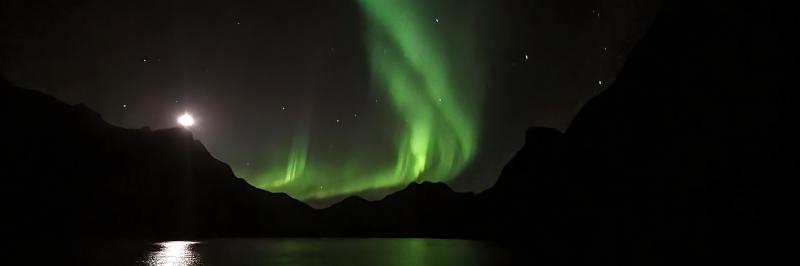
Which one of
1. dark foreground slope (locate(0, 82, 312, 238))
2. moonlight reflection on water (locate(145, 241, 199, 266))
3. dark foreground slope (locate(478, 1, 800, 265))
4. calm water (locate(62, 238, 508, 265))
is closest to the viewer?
moonlight reflection on water (locate(145, 241, 199, 266))

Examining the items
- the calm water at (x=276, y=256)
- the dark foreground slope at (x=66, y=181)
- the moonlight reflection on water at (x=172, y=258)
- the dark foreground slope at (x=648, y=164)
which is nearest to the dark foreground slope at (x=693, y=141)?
the dark foreground slope at (x=648, y=164)

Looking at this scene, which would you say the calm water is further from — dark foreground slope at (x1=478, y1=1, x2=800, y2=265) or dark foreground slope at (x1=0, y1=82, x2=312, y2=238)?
dark foreground slope at (x1=0, y1=82, x2=312, y2=238)

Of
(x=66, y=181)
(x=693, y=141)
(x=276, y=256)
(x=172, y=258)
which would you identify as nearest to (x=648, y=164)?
(x=693, y=141)

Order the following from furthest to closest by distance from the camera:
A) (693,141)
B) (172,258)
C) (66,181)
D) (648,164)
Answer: (66,181)
(648,164)
(693,141)
(172,258)

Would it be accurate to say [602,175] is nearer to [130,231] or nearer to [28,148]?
[130,231]

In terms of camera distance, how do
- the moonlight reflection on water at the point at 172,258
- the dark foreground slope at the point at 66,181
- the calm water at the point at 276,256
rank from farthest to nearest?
the dark foreground slope at the point at 66,181 < the calm water at the point at 276,256 < the moonlight reflection on water at the point at 172,258

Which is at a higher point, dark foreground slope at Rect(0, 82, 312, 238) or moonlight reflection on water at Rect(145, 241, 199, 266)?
dark foreground slope at Rect(0, 82, 312, 238)

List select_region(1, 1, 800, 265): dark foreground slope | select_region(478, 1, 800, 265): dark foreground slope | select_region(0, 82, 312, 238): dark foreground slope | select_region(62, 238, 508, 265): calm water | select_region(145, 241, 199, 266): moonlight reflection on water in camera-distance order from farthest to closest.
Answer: select_region(0, 82, 312, 238): dark foreground slope → select_region(478, 1, 800, 265): dark foreground slope → select_region(1, 1, 800, 265): dark foreground slope → select_region(62, 238, 508, 265): calm water → select_region(145, 241, 199, 266): moonlight reflection on water

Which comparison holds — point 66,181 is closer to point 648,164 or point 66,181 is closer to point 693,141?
point 648,164

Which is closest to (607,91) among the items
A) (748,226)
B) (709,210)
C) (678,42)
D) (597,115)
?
(597,115)

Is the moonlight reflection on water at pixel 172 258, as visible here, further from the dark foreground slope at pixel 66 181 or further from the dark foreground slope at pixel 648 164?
the dark foreground slope at pixel 66 181

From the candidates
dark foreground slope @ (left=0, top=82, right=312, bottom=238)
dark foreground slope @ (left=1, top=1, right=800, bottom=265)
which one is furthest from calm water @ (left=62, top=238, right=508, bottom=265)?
dark foreground slope @ (left=0, top=82, right=312, bottom=238)

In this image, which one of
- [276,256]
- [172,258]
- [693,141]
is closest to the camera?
[172,258]

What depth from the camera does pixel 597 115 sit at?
138m
